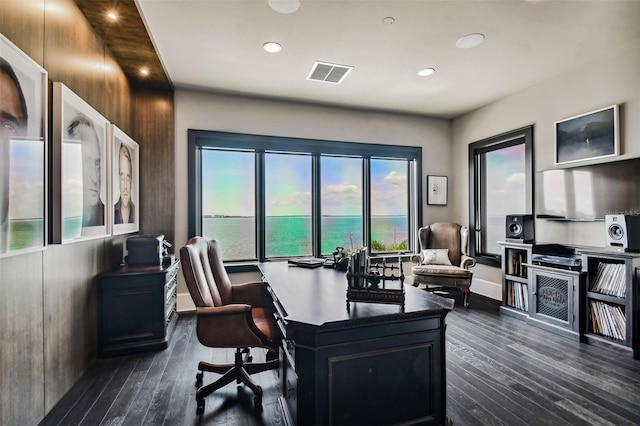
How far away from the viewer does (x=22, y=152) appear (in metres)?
1.65

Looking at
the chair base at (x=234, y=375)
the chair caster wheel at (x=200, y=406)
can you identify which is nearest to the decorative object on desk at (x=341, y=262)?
the chair base at (x=234, y=375)

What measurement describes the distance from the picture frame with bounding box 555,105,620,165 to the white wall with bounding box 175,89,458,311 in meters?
1.91

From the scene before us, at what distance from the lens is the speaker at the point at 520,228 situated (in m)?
3.93

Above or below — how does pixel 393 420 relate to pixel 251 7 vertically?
below

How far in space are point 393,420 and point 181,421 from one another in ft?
4.32

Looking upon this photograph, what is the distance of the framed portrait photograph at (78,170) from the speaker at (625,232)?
14.9 feet

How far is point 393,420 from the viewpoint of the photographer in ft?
5.27

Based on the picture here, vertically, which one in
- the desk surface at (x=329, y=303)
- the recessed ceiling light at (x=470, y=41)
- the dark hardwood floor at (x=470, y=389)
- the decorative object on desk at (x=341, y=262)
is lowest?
the dark hardwood floor at (x=470, y=389)

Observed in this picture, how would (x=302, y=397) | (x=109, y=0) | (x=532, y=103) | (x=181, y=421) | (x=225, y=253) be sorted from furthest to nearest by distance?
(x=225, y=253) < (x=532, y=103) < (x=109, y=0) < (x=181, y=421) < (x=302, y=397)

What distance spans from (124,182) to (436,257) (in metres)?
4.14

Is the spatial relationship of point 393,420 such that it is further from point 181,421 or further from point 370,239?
point 370,239

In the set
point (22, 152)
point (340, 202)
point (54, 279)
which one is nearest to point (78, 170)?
point (22, 152)

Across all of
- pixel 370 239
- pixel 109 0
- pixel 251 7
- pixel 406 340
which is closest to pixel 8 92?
pixel 109 0

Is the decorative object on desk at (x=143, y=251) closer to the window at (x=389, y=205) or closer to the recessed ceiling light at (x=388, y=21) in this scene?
the recessed ceiling light at (x=388, y=21)
